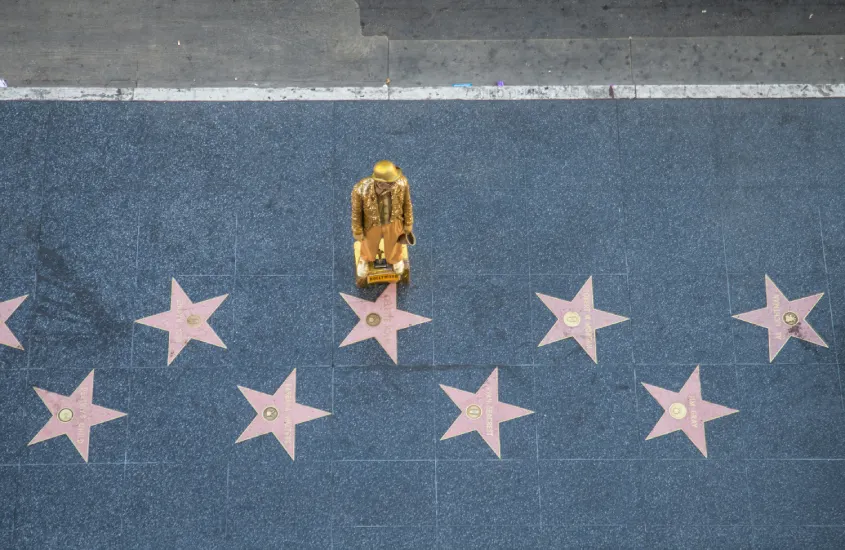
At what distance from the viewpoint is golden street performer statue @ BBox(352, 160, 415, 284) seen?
601 centimetres

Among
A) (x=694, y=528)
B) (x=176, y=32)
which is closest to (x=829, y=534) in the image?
(x=694, y=528)

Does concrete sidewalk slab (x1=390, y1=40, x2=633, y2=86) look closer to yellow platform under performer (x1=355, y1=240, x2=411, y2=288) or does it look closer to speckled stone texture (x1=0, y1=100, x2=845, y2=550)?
speckled stone texture (x1=0, y1=100, x2=845, y2=550)

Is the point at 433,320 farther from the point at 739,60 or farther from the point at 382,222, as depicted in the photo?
the point at 739,60

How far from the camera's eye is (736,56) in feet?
26.5

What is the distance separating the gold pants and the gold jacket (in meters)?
0.05

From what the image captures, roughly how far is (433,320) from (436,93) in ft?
7.69

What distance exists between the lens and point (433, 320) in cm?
725

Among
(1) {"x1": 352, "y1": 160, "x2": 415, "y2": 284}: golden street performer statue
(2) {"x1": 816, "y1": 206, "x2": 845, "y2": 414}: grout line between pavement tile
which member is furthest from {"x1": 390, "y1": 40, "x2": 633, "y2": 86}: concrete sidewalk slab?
(2) {"x1": 816, "y1": 206, "x2": 845, "y2": 414}: grout line between pavement tile

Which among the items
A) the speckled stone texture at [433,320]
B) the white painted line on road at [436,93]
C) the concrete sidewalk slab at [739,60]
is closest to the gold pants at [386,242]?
the speckled stone texture at [433,320]

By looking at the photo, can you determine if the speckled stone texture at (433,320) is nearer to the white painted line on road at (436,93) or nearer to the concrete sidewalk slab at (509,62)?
the white painted line on road at (436,93)

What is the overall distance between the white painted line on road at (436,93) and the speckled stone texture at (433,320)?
11 cm

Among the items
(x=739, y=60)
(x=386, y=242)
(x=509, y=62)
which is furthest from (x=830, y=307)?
(x=386, y=242)

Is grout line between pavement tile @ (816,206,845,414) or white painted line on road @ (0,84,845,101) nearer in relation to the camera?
grout line between pavement tile @ (816,206,845,414)

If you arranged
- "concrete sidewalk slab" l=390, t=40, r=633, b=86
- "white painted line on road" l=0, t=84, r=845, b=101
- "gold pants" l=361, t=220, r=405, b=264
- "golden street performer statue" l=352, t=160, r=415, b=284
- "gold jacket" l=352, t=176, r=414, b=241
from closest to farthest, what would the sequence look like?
"golden street performer statue" l=352, t=160, r=415, b=284
"gold jacket" l=352, t=176, r=414, b=241
"gold pants" l=361, t=220, r=405, b=264
"white painted line on road" l=0, t=84, r=845, b=101
"concrete sidewalk slab" l=390, t=40, r=633, b=86
